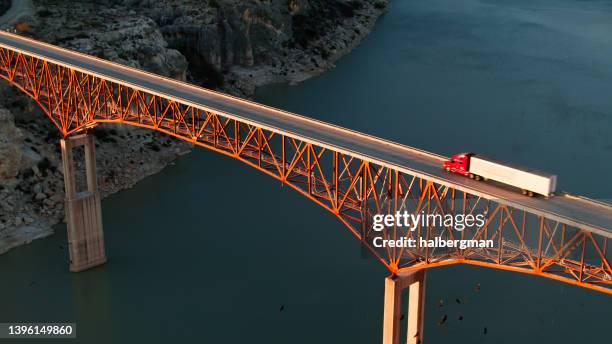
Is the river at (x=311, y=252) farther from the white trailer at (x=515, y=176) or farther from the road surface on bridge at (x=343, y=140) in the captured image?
the white trailer at (x=515, y=176)

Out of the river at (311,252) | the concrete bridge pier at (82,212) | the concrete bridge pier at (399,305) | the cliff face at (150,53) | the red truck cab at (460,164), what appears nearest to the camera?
the concrete bridge pier at (399,305)

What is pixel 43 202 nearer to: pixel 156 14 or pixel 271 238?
pixel 271 238

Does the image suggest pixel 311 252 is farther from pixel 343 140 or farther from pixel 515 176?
pixel 515 176

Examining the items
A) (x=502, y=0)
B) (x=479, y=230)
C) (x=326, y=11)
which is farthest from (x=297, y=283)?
(x=502, y=0)

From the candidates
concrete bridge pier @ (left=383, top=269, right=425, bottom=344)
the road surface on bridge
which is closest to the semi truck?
the road surface on bridge

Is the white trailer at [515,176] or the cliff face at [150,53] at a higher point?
the white trailer at [515,176]

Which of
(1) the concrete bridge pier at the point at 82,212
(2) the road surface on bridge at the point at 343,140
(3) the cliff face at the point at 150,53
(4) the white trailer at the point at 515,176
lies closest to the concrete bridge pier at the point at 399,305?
(2) the road surface on bridge at the point at 343,140

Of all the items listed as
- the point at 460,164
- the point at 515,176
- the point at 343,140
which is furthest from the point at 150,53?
the point at 515,176
